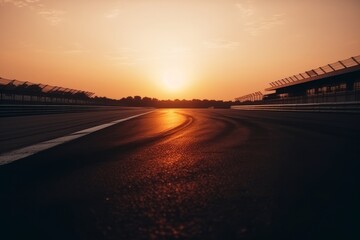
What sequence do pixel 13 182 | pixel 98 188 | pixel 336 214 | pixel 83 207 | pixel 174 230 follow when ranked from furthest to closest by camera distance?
pixel 13 182 < pixel 98 188 < pixel 83 207 < pixel 336 214 < pixel 174 230

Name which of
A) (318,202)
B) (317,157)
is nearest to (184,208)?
(318,202)

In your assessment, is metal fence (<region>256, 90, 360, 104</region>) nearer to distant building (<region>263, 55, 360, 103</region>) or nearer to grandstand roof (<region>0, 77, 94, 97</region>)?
distant building (<region>263, 55, 360, 103</region>)

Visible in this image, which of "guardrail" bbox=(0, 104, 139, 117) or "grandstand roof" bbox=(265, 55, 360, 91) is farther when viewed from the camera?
"grandstand roof" bbox=(265, 55, 360, 91)

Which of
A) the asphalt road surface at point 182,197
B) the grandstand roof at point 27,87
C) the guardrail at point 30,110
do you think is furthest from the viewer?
the grandstand roof at point 27,87

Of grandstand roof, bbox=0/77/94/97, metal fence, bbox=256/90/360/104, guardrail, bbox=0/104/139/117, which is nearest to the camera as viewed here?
guardrail, bbox=0/104/139/117

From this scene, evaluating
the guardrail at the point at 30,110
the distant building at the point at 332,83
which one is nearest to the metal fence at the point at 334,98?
the distant building at the point at 332,83

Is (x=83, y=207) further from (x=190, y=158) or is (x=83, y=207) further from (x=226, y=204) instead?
(x=190, y=158)

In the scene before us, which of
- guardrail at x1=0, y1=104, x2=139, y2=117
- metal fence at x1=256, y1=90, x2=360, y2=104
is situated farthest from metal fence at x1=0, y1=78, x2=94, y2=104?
metal fence at x1=256, y1=90, x2=360, y2=104

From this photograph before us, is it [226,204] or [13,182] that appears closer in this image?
[226,204]

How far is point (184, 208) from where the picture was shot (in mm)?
2598

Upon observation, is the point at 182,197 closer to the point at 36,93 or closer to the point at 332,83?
the point at 36,93

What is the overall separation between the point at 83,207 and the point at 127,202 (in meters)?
0.34

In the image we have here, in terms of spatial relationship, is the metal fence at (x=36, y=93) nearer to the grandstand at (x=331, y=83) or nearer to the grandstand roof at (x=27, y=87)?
the grandstand roof at (x=27, y=87)

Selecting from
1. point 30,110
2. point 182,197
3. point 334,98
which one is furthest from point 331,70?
point 182,197
